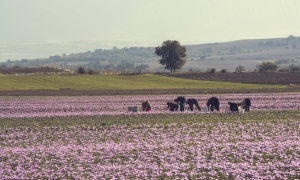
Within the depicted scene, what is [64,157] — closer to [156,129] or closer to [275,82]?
[156,129]

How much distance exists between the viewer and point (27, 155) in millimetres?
20750

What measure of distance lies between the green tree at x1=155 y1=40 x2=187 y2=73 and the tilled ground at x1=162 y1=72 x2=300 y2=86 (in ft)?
95.6

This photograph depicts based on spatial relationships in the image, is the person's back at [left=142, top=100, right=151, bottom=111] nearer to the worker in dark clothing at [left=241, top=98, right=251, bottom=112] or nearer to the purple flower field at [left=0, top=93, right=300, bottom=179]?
the worker in dark clothing at [left=241, top=98, right=251, bottom=112]

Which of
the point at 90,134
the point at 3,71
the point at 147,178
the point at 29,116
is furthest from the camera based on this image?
the point at 3,71

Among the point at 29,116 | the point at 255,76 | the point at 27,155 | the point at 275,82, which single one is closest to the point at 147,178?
the point at 27,155

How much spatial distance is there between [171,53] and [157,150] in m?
122

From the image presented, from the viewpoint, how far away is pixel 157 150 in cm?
2117

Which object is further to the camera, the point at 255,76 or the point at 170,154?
the point at 255,76

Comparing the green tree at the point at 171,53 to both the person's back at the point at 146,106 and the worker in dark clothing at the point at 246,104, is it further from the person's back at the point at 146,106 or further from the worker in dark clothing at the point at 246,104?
the worker in dark clothing at the point at 246,104

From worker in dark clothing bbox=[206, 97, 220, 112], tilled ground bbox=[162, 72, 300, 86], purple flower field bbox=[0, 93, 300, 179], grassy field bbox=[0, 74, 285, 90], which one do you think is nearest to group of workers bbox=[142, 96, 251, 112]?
worker in dark clothing bbox=[206, 97, 220, 112]

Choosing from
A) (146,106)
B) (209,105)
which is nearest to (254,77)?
(209,105)

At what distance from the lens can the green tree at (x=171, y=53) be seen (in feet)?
470

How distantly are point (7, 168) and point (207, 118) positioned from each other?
16999 millimetres

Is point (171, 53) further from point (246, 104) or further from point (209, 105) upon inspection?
point (246, 104)
